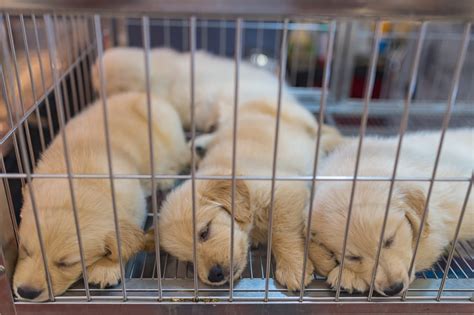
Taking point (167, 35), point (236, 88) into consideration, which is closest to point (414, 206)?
point (236, 88)

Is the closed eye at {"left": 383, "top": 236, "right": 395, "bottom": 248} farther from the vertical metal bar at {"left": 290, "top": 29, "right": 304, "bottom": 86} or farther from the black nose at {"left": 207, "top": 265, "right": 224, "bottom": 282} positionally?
the vertical metal bar at {"left": 290, "top": 29, "right": 304, "bottom": 86}

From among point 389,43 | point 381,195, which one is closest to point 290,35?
point 389,43

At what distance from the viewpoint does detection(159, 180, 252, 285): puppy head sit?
1271mm

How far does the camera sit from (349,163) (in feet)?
4.94

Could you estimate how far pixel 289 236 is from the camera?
4.52ft

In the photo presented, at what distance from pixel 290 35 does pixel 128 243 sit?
2277mm

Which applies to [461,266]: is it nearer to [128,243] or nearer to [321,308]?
[321,308]

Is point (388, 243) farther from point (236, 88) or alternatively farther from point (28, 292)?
point (28, 292)

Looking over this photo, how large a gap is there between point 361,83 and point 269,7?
2.23 m

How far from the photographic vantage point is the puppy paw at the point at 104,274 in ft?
4.11

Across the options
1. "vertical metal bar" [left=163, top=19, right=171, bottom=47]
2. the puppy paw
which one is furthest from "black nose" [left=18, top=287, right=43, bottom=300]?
"vertical metal bar" [left=163, top=19, right=171, bottom=47]

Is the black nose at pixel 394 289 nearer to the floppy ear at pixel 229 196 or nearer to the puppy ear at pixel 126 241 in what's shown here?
the floppy ear at pixel 229 196

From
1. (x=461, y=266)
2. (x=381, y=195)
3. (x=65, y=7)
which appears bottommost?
(x=461, y=266)

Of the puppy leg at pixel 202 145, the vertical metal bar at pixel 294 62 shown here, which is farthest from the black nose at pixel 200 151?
the vertical metal bar at pixel 294 62
